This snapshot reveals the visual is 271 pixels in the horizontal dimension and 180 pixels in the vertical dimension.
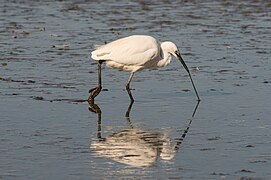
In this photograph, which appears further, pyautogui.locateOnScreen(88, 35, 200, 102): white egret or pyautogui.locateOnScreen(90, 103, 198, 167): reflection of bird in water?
pyautogui.locateOnScreen(88, 35, 200, 102): white egret

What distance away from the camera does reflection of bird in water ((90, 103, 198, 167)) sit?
7.78 meters

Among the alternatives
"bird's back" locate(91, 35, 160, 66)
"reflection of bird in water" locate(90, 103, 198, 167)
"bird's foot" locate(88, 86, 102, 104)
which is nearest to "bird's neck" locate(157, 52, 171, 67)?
"bird's back" locate(91, 35, 160, 66)

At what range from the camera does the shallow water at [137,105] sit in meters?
7.56

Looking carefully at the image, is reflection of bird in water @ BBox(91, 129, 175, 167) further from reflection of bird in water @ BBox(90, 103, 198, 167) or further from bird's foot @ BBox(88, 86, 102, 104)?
bird's foot @ BBox(88, 86, 102, 104)

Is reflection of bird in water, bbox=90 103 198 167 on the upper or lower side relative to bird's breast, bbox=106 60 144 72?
lower

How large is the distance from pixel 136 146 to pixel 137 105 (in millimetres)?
2221

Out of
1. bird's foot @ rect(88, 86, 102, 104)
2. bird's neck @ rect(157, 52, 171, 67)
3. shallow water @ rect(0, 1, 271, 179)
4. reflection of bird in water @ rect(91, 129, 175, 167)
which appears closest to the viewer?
shallow water @ rect(0, 1, 271, 179)

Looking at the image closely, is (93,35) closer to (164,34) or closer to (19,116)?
(164,34)

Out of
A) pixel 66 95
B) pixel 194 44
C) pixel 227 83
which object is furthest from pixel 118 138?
pixel 194 44

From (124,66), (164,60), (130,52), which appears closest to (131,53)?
(130,52)

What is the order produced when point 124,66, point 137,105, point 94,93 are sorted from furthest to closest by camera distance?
point 124,66 < point 94,93 < point 137,105

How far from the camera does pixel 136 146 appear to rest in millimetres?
8312

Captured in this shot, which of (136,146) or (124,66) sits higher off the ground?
(124,66)

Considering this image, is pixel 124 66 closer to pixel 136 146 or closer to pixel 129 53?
pixel 129 53
